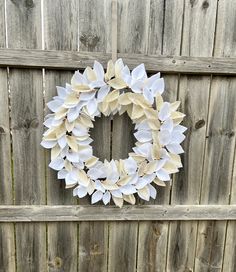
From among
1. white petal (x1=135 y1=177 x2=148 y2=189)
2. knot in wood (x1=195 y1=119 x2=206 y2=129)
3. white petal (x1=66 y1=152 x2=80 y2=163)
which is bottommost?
white petal (x1=135 y1=177 x2=148 y2=189)

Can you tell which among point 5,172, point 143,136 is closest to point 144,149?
point 143,136

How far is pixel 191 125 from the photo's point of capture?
1206 millimetres

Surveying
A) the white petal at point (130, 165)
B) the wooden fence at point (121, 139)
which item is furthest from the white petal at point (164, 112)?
the white petal at point (130, 165)

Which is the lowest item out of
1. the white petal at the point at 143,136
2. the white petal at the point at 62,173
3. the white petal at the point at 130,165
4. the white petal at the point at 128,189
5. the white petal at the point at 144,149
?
the white petal at the point at 128,189

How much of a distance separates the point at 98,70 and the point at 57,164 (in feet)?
1.34

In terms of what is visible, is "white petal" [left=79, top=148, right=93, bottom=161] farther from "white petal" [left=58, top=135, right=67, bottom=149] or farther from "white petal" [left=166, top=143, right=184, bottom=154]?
"white petal" [left=166, top=143, right=184, bottom=154]

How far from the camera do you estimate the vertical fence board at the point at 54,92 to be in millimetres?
1077

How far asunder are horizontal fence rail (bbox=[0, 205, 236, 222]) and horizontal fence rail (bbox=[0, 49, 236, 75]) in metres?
0.59

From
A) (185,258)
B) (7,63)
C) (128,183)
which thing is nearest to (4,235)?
(128,183)

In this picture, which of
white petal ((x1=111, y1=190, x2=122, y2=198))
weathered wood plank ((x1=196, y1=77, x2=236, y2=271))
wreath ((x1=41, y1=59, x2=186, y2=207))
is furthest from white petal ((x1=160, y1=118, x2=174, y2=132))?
white petal ((x1=111, y1=190, x2=122, y2=198))

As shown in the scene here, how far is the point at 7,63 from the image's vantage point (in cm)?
107

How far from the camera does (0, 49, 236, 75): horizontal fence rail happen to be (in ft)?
3.52

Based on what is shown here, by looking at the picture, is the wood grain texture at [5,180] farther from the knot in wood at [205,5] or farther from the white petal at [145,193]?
the knot in wood at [205,5]

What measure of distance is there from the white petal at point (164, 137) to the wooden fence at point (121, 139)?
0.14 m
